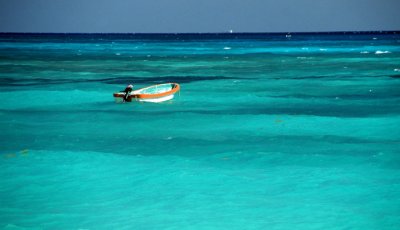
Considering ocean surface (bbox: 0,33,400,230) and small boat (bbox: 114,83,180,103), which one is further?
small boat (bbox: 114,83,180,103)

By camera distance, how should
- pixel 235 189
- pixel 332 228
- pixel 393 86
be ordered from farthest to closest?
pixel 393 86, pixel 235 189, pixel 332 228

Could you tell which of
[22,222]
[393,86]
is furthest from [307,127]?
[393,86]

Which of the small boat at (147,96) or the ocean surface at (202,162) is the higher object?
the small boat at (147,96)

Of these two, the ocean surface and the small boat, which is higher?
the small boat

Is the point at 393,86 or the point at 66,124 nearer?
the point at 66,124

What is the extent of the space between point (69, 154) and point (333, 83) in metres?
21.3

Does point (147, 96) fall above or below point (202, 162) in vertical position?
above

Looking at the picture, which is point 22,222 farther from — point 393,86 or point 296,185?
point 393,86

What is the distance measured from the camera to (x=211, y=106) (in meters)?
23.6

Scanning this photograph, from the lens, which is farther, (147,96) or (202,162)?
(147,96)

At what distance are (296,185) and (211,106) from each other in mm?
12051

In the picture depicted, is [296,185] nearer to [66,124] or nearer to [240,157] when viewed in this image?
[240,157]

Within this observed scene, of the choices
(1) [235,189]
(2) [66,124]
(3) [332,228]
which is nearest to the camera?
(3) [332,228]

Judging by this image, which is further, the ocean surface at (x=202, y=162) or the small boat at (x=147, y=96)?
the small boat at (x=147, y=96)
